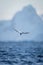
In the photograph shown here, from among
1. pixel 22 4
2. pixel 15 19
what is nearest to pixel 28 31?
pixel 15 19

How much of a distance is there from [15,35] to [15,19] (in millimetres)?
199

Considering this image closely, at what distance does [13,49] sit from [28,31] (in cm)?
29

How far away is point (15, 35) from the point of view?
1.60m

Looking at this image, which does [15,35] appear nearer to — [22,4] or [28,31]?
[28,31]

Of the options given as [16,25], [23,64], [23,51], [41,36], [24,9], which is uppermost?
[24,9]

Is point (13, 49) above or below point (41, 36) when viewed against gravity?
below

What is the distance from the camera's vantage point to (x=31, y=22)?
1606 millimetres

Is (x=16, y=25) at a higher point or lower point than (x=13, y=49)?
higher

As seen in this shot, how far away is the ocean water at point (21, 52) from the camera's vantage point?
5.05 ft

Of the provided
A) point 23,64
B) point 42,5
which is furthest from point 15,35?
point 42,5

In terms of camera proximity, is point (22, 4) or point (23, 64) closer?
point (23, 64)

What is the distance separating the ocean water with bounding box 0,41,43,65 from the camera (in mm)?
1538

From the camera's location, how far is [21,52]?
5.15ft

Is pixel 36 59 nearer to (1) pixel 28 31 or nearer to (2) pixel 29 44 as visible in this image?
(2) pixel 29 44
